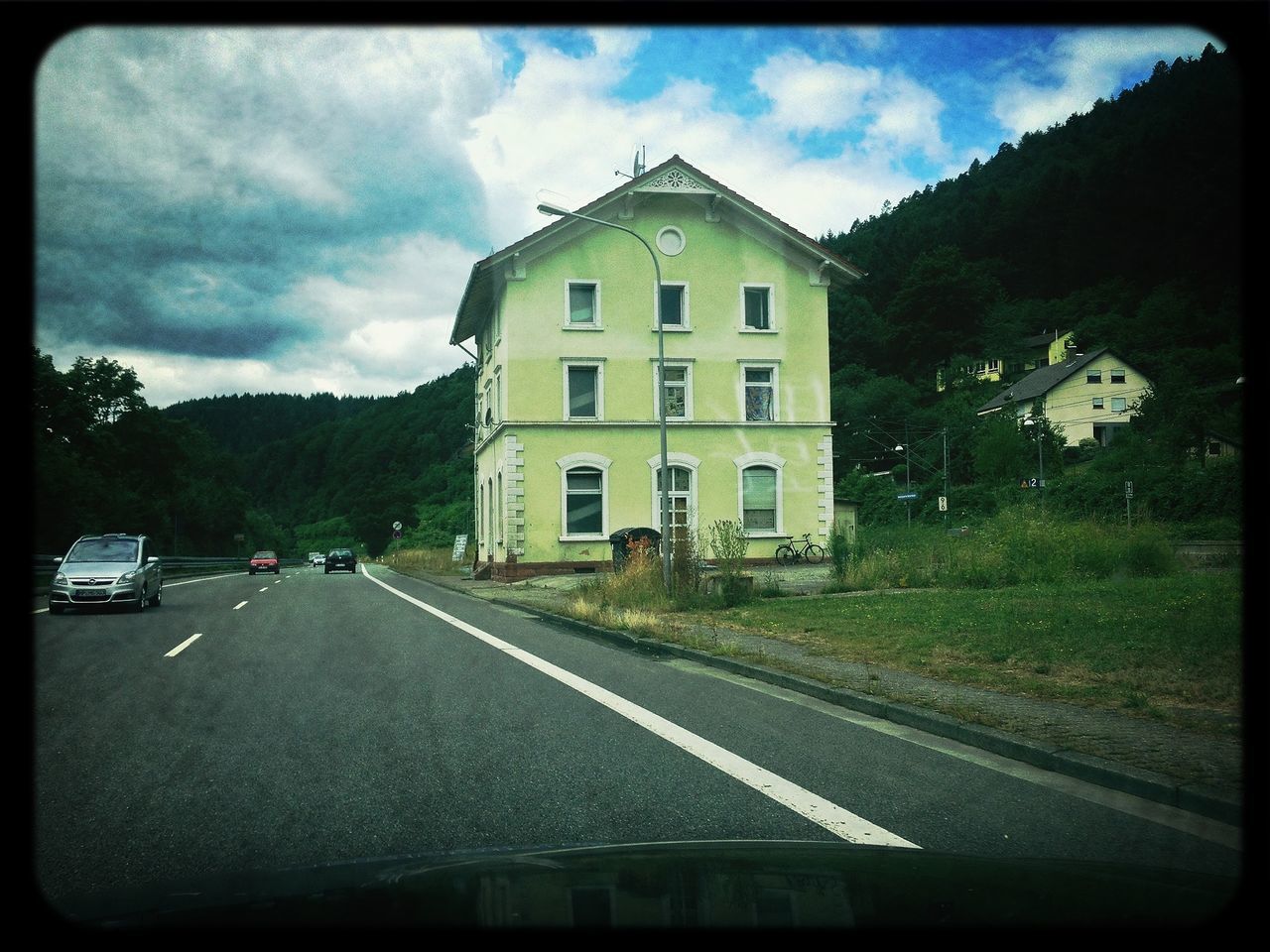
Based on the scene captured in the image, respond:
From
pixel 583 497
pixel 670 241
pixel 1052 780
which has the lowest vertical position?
pixel 1052 780

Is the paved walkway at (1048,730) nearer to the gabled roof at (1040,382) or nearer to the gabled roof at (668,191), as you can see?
the gabled roof at (668,191)

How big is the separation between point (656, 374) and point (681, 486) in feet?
13.3

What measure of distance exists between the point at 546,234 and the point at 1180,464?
28496 mm

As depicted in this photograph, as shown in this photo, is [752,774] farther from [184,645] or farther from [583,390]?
[583,390]

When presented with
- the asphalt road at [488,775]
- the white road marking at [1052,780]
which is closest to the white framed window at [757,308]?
the asphalt road at [488,775]

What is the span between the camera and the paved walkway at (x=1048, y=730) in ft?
16.6

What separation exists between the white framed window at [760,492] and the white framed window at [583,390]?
212 inches

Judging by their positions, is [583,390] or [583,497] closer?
[583,497]

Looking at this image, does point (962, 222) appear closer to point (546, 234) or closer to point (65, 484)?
point (546, 234)

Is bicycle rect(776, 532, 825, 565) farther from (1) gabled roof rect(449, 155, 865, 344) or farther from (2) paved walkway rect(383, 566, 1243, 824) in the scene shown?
(2) paved walkway rect(383, 566, 1243, 824)

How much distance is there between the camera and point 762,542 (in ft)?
113

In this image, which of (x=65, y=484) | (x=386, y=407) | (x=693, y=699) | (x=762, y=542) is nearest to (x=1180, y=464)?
(x=762, y=542)

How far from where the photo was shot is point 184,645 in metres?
12.9

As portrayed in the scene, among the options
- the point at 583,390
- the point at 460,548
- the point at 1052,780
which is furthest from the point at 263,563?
the point at 1052,780
